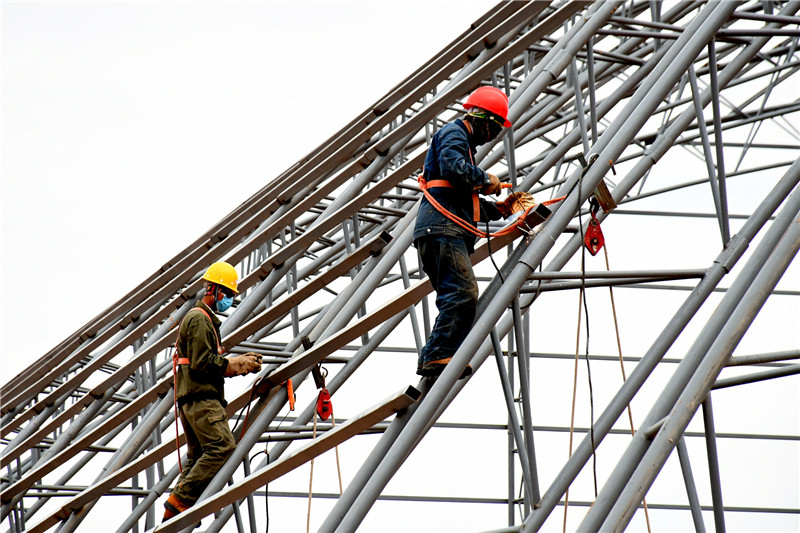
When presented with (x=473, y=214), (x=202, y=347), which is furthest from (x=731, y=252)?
(x=202, y=347)

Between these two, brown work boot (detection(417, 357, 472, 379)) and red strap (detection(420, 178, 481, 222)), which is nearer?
brown work boot (detection(417, 357, 472, 379))

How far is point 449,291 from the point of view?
654 centimetres

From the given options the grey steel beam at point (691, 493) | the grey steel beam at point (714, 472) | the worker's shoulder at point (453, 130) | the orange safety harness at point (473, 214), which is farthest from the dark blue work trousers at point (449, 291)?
the grey steel beam at point (691, 493)

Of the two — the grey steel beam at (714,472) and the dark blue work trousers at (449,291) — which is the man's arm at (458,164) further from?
the grey steel beam at (714,472)

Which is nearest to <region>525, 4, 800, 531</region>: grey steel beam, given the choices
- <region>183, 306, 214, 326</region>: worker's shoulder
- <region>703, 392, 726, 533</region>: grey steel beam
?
<region>703, 392, 726, 533</region>: grey steel beam

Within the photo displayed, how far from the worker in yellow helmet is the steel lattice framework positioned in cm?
16

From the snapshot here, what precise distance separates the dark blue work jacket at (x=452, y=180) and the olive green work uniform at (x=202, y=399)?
2.05 meters

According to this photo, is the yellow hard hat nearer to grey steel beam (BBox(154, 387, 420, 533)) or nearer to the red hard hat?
grey steel beam (BBox(154, 387, 420, 533))

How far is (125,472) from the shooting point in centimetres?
918

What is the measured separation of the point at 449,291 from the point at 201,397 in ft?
8.07

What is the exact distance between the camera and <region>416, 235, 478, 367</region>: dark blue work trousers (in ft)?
21.2

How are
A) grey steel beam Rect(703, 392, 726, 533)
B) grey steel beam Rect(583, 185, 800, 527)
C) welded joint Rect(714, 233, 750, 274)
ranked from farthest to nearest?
welded joint Rect(714, 233, 750, 274)
grey steel beam Rect(703, 392, 726, 533)
grey steel beam Rect(583, 185, 800, 527)

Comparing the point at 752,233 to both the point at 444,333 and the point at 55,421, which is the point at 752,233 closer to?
the point at 444,333

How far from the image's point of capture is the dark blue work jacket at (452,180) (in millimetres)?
6539
